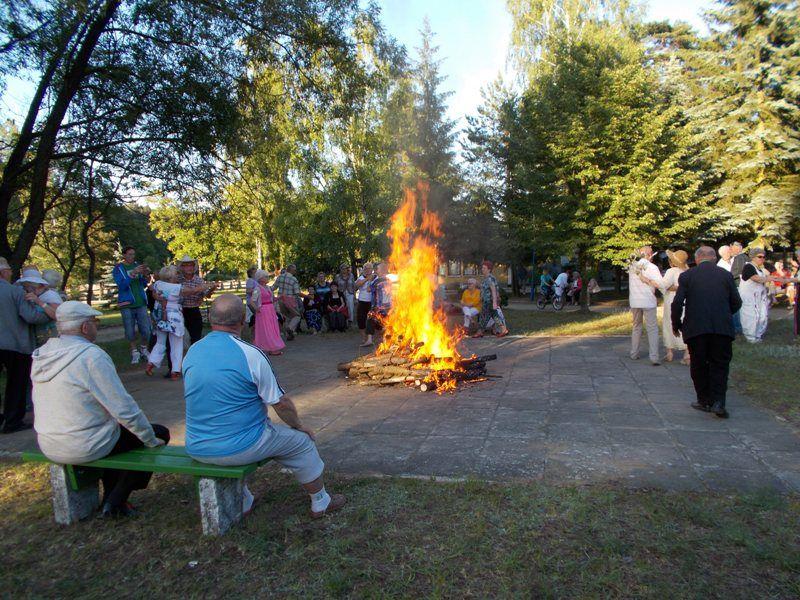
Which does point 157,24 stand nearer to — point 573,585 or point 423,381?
point 423,381

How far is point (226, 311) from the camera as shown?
12.1 ft

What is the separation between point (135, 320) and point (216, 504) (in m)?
8.11

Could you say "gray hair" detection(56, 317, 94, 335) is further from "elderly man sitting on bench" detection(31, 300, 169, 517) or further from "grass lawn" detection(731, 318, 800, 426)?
"grass lawn" detection(731, 318, 800, 426)

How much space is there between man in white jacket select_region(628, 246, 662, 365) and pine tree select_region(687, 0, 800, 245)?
45.4ft

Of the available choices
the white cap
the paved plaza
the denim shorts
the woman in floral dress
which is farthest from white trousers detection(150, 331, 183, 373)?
the woman in floral dress

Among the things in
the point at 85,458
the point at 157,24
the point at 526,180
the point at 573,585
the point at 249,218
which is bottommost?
the point at 573,585

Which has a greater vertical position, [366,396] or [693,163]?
[693,163]

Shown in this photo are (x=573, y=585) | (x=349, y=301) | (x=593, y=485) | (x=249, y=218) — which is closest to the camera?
(x=573, y=585)

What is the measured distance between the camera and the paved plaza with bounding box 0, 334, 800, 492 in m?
4.50

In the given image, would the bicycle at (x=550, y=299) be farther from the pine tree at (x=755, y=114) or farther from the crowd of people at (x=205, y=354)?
the crowd of people at (x=205, y=354)

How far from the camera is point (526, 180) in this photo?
19312mm

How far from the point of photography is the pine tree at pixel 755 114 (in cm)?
2014

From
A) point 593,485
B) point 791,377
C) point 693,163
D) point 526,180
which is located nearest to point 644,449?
point 593,485

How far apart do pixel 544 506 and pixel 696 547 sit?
0.94m
